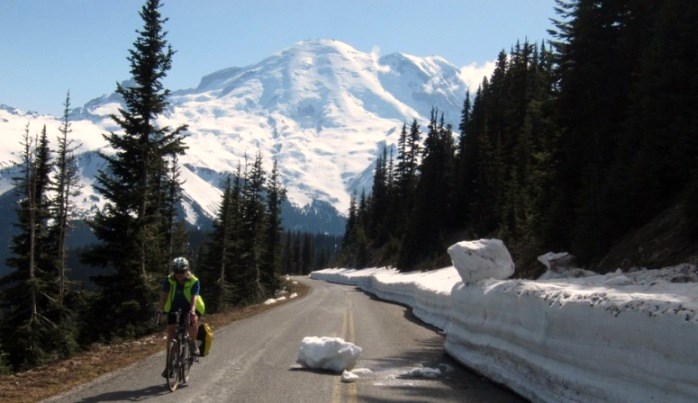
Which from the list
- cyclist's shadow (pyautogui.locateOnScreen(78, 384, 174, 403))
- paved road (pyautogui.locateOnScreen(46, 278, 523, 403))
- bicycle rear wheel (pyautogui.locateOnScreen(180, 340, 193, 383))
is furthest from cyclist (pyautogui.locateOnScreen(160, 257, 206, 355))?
paved road (pyautogui.locateOnScreen(46, 278, 523, 403))

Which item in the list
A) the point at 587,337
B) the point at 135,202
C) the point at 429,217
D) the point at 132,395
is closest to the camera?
→ the point at 587,337

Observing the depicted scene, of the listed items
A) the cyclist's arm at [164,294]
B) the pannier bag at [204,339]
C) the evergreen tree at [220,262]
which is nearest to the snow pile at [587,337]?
the pannier bag at [204,339]

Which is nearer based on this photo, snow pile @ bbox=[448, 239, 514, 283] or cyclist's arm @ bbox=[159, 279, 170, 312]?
cyclist's arm @ bbox=[159, 279, 170, 312]

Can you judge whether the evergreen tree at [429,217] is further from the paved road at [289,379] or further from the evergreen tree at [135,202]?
the paved road at [289,379]

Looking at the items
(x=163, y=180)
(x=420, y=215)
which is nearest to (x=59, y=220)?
(x=163, y=180)

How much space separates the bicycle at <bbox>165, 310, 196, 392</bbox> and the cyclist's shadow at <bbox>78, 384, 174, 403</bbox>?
0.76ft

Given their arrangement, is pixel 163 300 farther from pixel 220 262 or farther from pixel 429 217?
pixel 429 217

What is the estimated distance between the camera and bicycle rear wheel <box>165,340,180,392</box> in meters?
8.88

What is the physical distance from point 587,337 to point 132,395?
634 centimetres

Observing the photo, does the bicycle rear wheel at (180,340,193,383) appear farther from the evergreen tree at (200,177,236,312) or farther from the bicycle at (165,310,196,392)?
the evergreen tree at (200,177,236,312)

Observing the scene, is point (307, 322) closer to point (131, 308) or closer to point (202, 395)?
point (131, 308)

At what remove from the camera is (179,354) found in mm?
9219

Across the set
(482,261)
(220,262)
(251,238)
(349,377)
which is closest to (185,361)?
(349,377)

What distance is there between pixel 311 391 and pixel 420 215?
55763 millimetres
